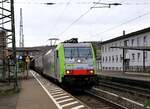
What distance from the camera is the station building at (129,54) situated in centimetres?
6725

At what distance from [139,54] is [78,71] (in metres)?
48.6

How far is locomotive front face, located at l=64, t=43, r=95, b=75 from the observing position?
2367 cm

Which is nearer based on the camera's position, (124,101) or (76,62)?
(124,101)

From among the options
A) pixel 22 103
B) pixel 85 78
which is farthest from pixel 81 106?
pixel 85 78

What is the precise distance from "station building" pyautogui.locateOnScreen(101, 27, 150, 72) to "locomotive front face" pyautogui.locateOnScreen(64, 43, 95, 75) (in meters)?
32.9

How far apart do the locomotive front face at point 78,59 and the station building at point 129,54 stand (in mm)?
32875

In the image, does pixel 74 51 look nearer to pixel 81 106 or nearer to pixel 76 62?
pixel 76 62

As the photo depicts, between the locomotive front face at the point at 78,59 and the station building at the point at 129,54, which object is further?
the station building at the point at 129,54

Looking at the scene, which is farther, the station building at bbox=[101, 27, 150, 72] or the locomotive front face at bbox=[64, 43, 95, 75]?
the station building at bbox=[101, 27, 150, 72]

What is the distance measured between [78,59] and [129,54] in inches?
2113

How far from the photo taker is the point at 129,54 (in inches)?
3029

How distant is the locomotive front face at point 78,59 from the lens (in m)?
23.7

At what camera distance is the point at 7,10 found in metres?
30.8

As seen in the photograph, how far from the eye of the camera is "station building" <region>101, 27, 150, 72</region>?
67.2 meters
